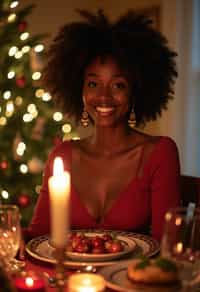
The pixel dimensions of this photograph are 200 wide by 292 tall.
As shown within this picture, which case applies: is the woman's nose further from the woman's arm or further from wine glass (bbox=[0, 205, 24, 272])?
wine glass (bbox=[0, 205, 24, 272])

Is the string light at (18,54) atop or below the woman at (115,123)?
Answer: atop

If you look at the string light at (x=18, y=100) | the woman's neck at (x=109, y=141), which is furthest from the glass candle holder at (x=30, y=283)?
the string light at (x=18, y=100)

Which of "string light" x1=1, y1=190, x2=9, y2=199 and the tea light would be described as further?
"string light" x1=1, y1=190, x2=9, y2=199

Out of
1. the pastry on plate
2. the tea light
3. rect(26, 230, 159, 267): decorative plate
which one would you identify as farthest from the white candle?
rect(26, 230, 159, 267): decorative plate

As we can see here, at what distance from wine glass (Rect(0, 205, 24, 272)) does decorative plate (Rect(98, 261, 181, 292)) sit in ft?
0.71

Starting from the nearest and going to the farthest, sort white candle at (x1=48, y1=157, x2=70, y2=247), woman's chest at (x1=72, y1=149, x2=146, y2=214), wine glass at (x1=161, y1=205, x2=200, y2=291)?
1. white candle at (x1=48, y1=157, x2=70, y2=247)
2. wine glass at (x1=161, y1=205, x2=200, y2=291)
3. woman's chest at (x1=72, y1=149, x2=146, y2=214)

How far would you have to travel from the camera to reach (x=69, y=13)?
4359 mm

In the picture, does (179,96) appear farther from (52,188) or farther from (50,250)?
(52,188)

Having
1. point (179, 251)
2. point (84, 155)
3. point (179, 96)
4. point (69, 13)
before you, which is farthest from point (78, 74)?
point (69, 13)

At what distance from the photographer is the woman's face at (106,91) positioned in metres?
1.91

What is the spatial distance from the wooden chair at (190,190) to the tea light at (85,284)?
3.05ft

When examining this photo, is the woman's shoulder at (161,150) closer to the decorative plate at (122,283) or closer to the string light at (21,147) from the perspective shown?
the decorative plate at (122,283)

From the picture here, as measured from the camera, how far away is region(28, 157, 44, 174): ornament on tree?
3344mm

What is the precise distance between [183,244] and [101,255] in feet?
0.88
